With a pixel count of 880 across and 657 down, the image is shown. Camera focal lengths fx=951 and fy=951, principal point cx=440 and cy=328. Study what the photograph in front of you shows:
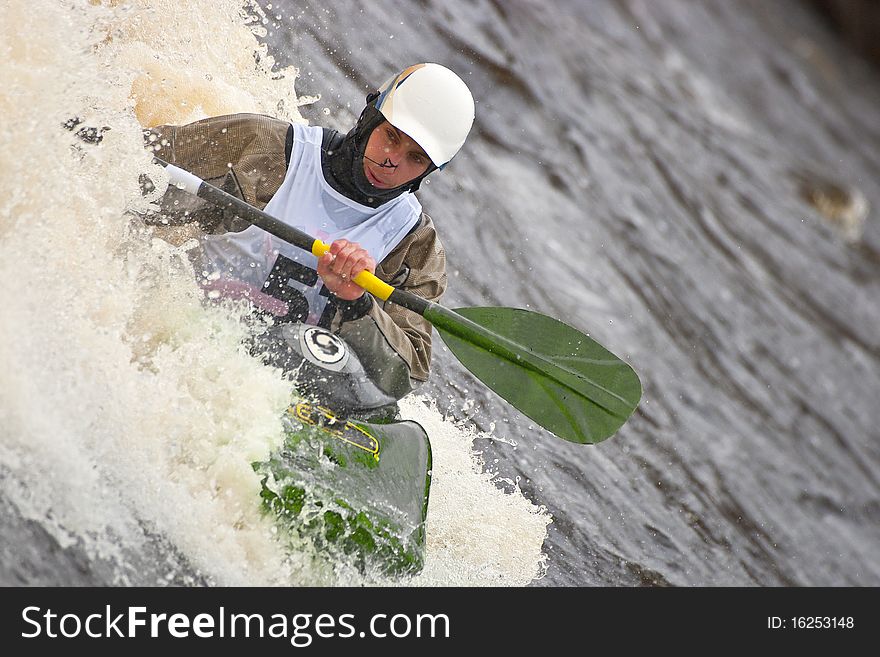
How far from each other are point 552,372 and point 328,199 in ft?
2.60

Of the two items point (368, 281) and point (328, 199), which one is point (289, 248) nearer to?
point (328, 199)

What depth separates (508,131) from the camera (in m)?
5.84

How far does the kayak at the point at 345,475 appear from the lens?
2166 mm

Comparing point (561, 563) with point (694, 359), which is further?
point (694, 359)

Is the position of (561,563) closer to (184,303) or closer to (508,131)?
(184,303)

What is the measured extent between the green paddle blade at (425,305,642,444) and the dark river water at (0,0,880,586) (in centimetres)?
56

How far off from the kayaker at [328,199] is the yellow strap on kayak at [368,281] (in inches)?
2.7

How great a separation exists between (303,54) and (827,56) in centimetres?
778

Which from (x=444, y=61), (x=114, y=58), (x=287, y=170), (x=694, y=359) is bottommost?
(x=694, y=359)

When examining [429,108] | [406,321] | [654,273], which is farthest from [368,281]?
[654,273]

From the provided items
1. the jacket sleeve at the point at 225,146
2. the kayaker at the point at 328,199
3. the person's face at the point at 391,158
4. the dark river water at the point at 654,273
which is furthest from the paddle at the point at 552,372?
the jacket sleeve at the point at 225,146

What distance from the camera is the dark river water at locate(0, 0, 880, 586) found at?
12.4ft

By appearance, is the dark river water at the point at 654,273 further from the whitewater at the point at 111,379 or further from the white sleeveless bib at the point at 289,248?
the white sleeveless bib at the point at 289,248

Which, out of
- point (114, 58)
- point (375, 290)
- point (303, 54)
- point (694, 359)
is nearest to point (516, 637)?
point (375, 290)
